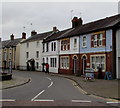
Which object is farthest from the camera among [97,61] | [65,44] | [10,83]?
[65,44]

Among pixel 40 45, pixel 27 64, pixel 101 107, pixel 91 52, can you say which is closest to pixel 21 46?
pixel 27 64

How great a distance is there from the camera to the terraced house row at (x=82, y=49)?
22.8m

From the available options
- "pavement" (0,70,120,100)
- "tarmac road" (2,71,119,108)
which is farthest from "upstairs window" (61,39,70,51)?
"tarmac road" (2,71,119,108)

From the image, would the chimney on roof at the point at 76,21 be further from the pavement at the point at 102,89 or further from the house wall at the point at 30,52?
the pavement at the point at 102,89

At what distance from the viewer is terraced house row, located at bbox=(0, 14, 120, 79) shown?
2285cm

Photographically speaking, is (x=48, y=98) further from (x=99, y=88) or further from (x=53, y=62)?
(x=53, y=62)

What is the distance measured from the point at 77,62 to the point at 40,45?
15.5 metres

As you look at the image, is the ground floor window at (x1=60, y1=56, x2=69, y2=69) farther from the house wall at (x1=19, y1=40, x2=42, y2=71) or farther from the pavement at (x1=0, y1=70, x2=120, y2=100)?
the pavement at (x1=0, y1=70, x2=120, y2=100)

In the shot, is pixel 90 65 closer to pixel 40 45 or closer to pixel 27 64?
pixel 40 45

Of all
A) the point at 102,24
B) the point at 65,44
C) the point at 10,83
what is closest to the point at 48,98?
the point at 10,83

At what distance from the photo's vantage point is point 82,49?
2817cm

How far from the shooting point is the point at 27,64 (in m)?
46.4

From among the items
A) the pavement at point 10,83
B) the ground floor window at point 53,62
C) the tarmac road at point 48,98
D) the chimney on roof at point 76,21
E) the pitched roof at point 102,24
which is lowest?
the pavement at point 10,83

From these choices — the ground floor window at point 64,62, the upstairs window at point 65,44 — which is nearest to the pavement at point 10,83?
the ground floor window at point 64,62
